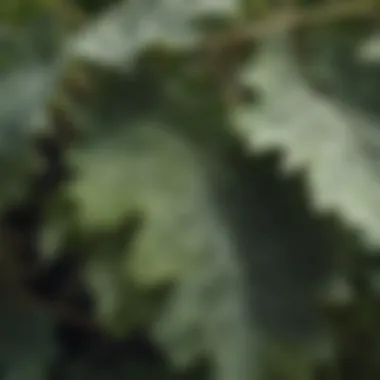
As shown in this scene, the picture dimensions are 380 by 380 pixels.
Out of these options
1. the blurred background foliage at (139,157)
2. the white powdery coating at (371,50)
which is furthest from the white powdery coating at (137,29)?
the white powdery coating at (371,50)

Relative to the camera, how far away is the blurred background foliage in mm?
677

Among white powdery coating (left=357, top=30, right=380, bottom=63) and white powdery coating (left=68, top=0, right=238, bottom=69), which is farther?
white powdery coating (left=357, top=30, right=380, bottom=63)

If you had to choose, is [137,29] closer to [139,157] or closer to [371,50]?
[139,157]

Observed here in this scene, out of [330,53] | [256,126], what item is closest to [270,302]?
[256,126]

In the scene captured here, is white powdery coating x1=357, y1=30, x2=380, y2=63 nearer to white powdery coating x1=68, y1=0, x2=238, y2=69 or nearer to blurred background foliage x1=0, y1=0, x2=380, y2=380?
blurred background foliage x1=0, y1=0, x2=380, y2=380

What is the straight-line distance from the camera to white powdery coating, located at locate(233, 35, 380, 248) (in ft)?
2.15

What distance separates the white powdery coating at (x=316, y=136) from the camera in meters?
0.65

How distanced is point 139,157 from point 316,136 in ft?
0.48

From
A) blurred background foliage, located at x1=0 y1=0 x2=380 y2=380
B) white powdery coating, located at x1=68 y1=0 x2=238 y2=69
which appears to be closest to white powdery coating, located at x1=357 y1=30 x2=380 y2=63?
blurred background foliage, located at x1=0 y1=0 x2=380 y2=380

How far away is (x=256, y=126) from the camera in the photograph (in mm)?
701

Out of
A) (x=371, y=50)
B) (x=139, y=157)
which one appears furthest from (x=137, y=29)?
(x=371, y=50)

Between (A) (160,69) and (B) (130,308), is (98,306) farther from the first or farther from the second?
(A) (160,69)

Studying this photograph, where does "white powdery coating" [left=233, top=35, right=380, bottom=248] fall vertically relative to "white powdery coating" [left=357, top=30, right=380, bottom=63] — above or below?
below

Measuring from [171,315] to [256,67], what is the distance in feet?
0.72
